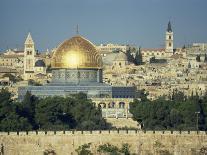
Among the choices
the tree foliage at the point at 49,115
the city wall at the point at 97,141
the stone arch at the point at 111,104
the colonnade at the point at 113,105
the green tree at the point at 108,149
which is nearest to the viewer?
the green tree at the point at 108,149

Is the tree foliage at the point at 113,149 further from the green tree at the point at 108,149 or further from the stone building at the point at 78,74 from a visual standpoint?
the stone building at the point at 78,74

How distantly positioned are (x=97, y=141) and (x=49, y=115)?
9.91m

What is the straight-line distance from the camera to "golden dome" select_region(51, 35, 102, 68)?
85.4 m

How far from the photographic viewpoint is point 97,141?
2244 inches

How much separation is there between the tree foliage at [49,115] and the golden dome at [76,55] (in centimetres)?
1111

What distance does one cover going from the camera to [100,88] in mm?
88000

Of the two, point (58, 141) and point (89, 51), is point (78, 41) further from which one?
point (58, 141)

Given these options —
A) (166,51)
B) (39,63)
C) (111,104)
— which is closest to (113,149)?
(111,104)

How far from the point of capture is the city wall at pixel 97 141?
56531 millimetres

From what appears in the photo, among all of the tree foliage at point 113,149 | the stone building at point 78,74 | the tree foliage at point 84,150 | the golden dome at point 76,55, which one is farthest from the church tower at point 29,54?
the tree foliage at point 113,149

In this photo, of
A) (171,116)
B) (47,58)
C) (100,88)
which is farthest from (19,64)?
(171,116)

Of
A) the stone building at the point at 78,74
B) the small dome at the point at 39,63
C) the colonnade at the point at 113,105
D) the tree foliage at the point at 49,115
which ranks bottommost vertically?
the tree foliage at the point at 49,115

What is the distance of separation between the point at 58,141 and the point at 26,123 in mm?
5703

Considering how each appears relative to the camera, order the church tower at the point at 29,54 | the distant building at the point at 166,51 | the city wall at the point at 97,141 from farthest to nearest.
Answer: the distant building at the point at 166,51 < the church tower at the point at 29,54 < the city wall at the point at 97,141
